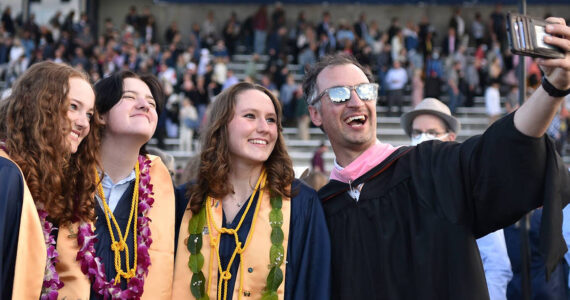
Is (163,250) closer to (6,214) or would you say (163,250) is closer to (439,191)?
(6,214)

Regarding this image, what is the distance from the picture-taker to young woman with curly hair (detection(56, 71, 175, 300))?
145 inches

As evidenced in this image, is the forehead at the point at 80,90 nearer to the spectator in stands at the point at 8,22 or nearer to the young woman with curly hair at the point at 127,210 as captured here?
the young woman with curly hair at the point at 127,210

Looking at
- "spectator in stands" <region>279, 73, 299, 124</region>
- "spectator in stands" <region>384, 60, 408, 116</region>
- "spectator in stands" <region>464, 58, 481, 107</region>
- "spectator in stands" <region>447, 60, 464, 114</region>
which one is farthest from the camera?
"spectator in stands" <region>464, 58, 481, 107</region>

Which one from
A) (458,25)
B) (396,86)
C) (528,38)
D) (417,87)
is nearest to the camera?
(528,38)

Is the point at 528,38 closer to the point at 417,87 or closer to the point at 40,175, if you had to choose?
the point at 40,175

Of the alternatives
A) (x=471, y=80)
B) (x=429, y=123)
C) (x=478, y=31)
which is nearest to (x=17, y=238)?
(x=429, y=123)

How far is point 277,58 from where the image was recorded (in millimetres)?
20156

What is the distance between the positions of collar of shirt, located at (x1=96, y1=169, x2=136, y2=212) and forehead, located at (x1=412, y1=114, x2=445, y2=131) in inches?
105

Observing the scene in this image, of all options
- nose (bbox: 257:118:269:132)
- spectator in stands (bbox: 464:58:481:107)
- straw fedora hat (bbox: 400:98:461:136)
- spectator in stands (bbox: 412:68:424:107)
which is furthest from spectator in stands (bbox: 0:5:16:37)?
nose (bbox: 257:118:269:132)

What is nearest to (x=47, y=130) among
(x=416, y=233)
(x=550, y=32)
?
(x=416, y=233)

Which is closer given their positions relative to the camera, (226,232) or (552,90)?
(552,90)

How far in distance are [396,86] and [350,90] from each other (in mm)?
14415

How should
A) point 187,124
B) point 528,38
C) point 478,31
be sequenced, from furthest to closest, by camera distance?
point 478,31
point 187,124
point 528,38

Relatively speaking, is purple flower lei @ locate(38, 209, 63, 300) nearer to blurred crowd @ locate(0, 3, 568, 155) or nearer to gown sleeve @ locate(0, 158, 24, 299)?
gown sleeve @ locate(0, 158, 24, 299)
